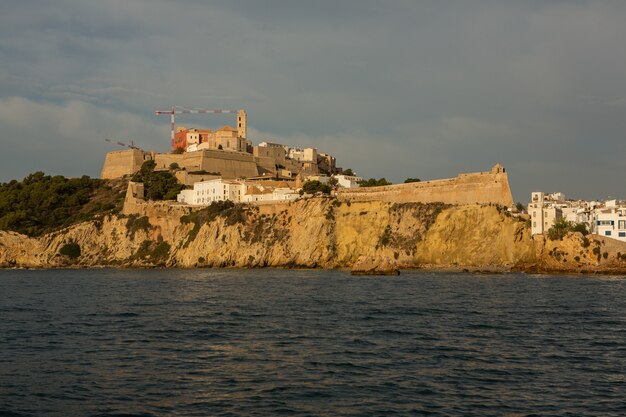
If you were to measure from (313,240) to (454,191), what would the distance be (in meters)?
17.5

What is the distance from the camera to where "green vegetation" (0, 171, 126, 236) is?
106562 millimetres

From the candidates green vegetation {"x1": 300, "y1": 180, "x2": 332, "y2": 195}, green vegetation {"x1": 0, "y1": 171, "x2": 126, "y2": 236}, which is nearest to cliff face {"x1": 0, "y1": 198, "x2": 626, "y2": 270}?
green vegetation {"x1": 0, "y1": 171, "x2": 126, "y2": 236}

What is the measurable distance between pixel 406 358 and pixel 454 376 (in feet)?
9.71

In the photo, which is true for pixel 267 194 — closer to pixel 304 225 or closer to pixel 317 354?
pixel 304 225

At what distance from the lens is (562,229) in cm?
7088

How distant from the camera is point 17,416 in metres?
17.0

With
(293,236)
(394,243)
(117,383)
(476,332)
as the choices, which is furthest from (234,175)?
(117,383)

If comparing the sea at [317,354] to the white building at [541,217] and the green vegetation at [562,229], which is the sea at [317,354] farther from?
the white building at [541,217]

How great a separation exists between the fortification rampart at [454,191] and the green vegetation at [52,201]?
42.4 meters

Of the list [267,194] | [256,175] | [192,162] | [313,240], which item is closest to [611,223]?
[313,240]

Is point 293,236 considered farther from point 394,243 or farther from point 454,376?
point 454,376

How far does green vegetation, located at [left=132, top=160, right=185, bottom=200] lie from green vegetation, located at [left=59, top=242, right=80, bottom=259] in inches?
528

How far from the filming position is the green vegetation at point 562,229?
6988 cm

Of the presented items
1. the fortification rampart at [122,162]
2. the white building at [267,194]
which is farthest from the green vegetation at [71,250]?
the fortification rampart at [122,162]
